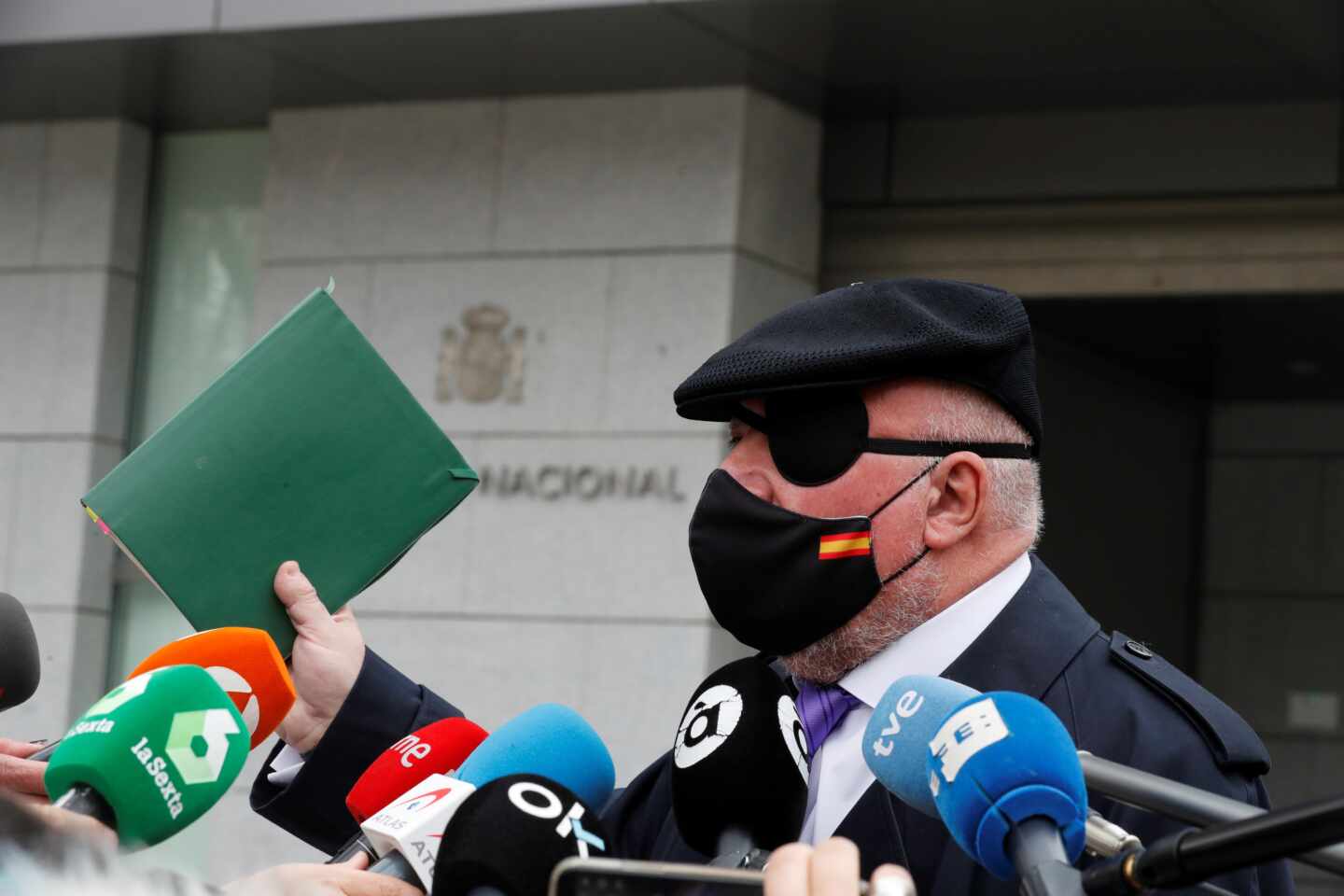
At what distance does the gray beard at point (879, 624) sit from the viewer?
2.26 meters

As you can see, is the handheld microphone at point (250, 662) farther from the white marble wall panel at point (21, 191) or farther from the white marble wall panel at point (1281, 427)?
the white marble wall panel at point (1281, 427)

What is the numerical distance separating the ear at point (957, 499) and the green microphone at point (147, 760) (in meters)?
1.04

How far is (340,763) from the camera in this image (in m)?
2.43

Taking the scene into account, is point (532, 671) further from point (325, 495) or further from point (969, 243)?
point (325, 495)

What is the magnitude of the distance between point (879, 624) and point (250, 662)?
29.8 inches

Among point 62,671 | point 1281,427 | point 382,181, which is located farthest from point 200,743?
point 1281,427

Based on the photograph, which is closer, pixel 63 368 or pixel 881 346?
pixel 881 346

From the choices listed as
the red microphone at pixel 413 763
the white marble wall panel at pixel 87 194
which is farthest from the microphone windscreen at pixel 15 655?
the white marble wall panel at pixel 87 194

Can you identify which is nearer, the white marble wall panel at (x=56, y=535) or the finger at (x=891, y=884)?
the finger at (x=891, y=884)

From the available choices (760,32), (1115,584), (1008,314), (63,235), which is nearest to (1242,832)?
(1008,314)

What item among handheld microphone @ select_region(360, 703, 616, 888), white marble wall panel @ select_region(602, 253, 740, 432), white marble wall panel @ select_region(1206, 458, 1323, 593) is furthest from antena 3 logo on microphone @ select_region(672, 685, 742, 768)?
white marble wall panel @ select_region(1206, 458, 1323, 593)

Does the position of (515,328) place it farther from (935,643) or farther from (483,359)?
(935,643)

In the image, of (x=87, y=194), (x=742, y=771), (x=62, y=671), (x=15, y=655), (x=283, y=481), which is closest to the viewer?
(x=742, y=771)

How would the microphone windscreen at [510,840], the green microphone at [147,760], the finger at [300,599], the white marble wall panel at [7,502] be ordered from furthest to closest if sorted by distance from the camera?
the white marble wall panel at [7,502]
the finger at [300,599]
the microphone windscreen at [510,840]
the green microphone at [147,760]
